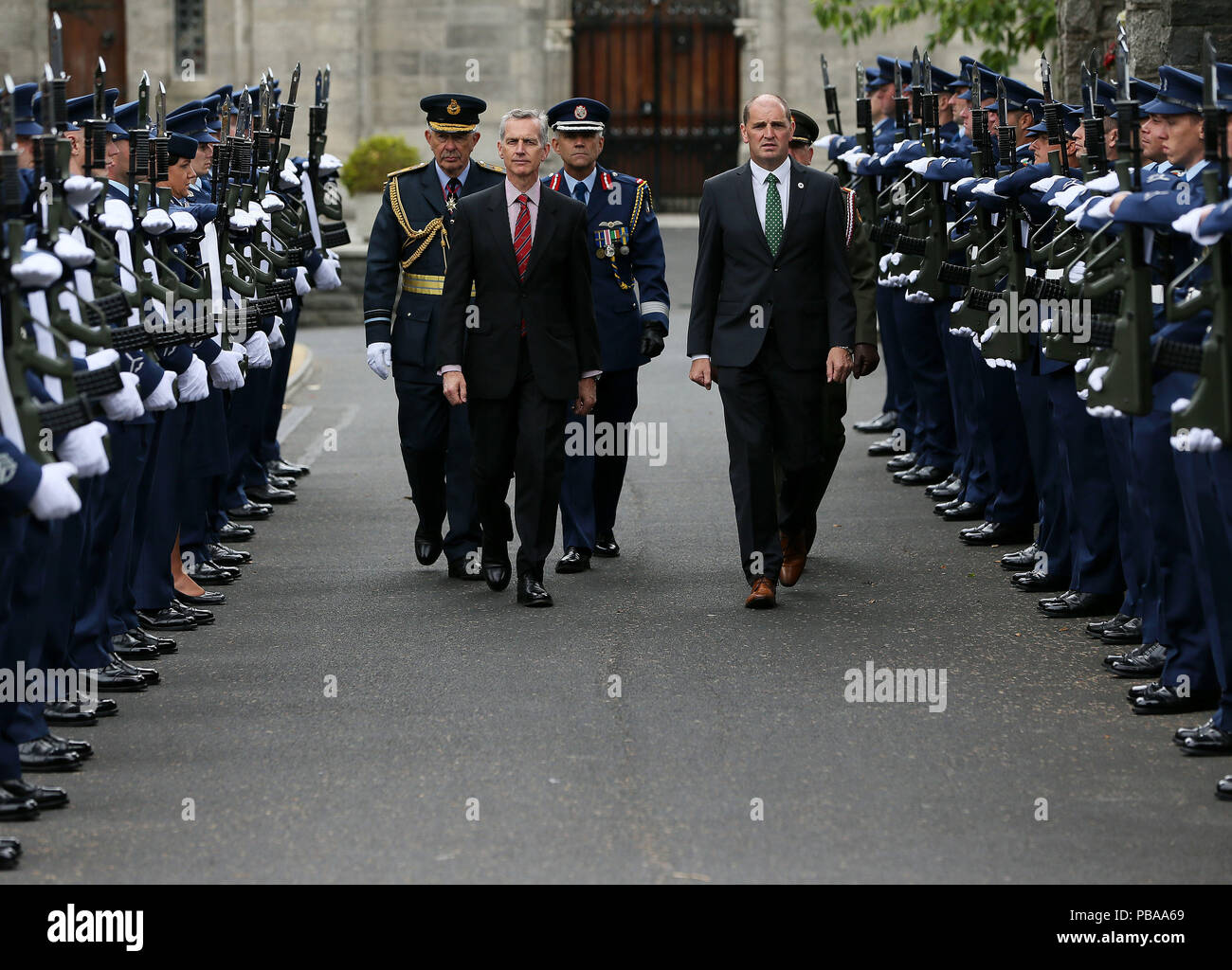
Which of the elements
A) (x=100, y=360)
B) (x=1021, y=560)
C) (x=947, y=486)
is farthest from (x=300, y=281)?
(x=100, y=360)

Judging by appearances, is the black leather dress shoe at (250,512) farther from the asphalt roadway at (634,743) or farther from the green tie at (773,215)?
the green tie at (773,215)

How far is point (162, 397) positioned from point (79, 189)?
164cm

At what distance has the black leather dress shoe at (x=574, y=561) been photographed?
1088 cm

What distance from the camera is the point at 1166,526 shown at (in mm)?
8141

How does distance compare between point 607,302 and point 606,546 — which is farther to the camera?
point 606,546

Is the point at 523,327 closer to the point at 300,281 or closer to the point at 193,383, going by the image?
the point at 193,383

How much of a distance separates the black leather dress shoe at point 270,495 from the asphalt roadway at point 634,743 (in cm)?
176

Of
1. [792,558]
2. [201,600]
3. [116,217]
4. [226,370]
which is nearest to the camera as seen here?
[116,217]

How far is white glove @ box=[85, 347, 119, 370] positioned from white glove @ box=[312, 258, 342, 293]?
657 centimetres

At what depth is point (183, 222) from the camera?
371 inches

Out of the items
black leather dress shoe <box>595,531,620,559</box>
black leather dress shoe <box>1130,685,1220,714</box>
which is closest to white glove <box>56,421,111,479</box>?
black leather dress shoe <box>1130,685,1220,714</box>

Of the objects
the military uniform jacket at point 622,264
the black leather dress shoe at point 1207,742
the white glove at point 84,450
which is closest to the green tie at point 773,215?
the military uniform jacket at point 622,264
